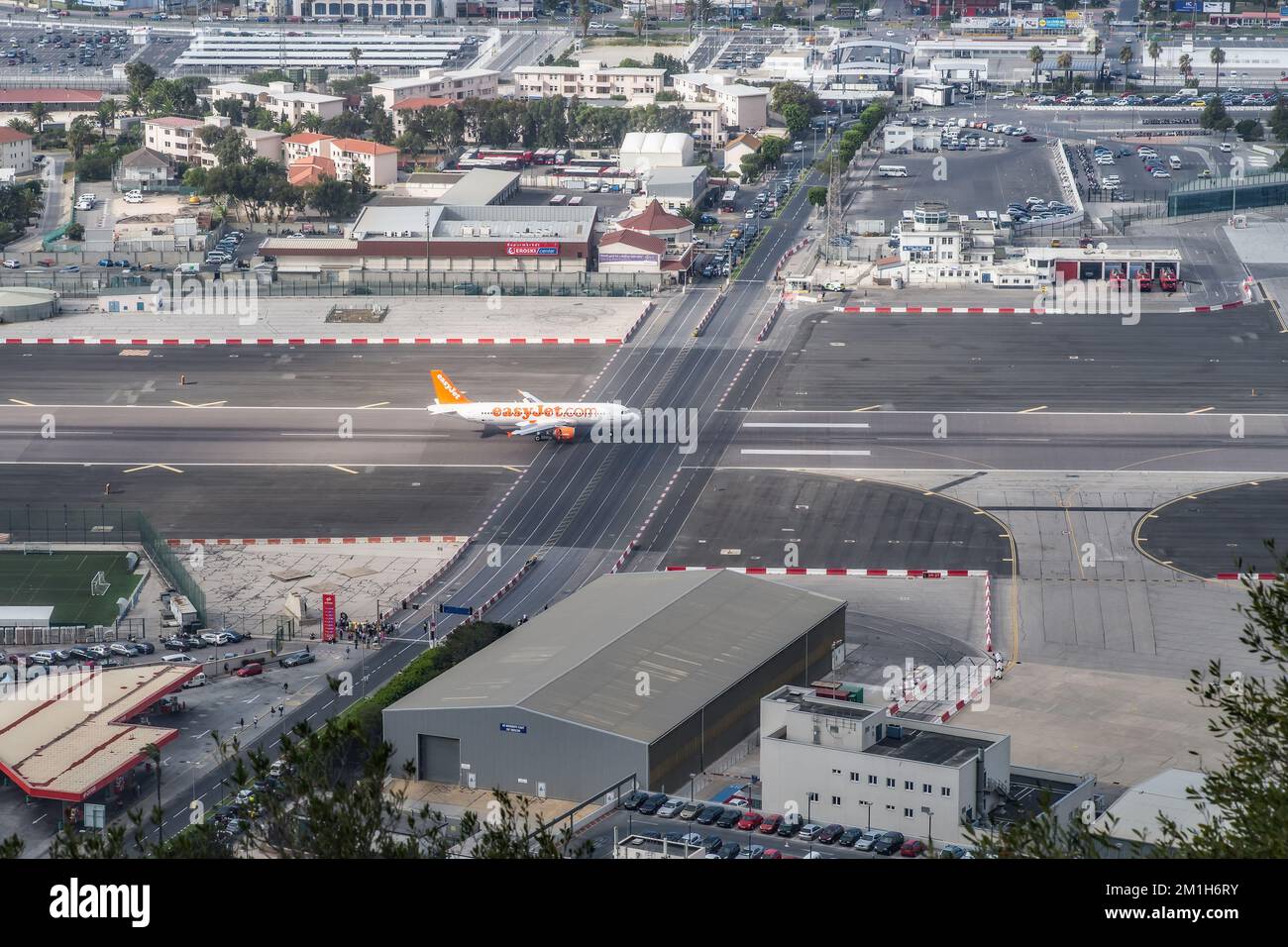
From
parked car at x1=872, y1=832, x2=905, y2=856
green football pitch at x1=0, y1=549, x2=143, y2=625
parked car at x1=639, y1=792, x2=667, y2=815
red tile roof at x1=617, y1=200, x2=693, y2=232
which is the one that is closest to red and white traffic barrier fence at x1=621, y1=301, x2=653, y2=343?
red tile roof at x1=617, y1=200, x2=693, y2=232

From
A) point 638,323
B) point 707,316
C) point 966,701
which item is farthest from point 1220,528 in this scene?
point 638,323

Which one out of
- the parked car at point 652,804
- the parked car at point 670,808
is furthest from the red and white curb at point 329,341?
the parked car at point 670,808

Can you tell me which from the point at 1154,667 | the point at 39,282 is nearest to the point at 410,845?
the point at 1154,667

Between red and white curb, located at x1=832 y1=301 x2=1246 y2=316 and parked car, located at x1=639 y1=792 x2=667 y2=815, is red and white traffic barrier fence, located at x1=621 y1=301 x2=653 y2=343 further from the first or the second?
parked car, located at x1=639 y1=792 x2=667 y2=815

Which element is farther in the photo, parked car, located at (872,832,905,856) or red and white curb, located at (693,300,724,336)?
red and white curb, located at (693,300,724,336)

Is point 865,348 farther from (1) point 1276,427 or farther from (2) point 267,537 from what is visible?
(2) point 267,537
